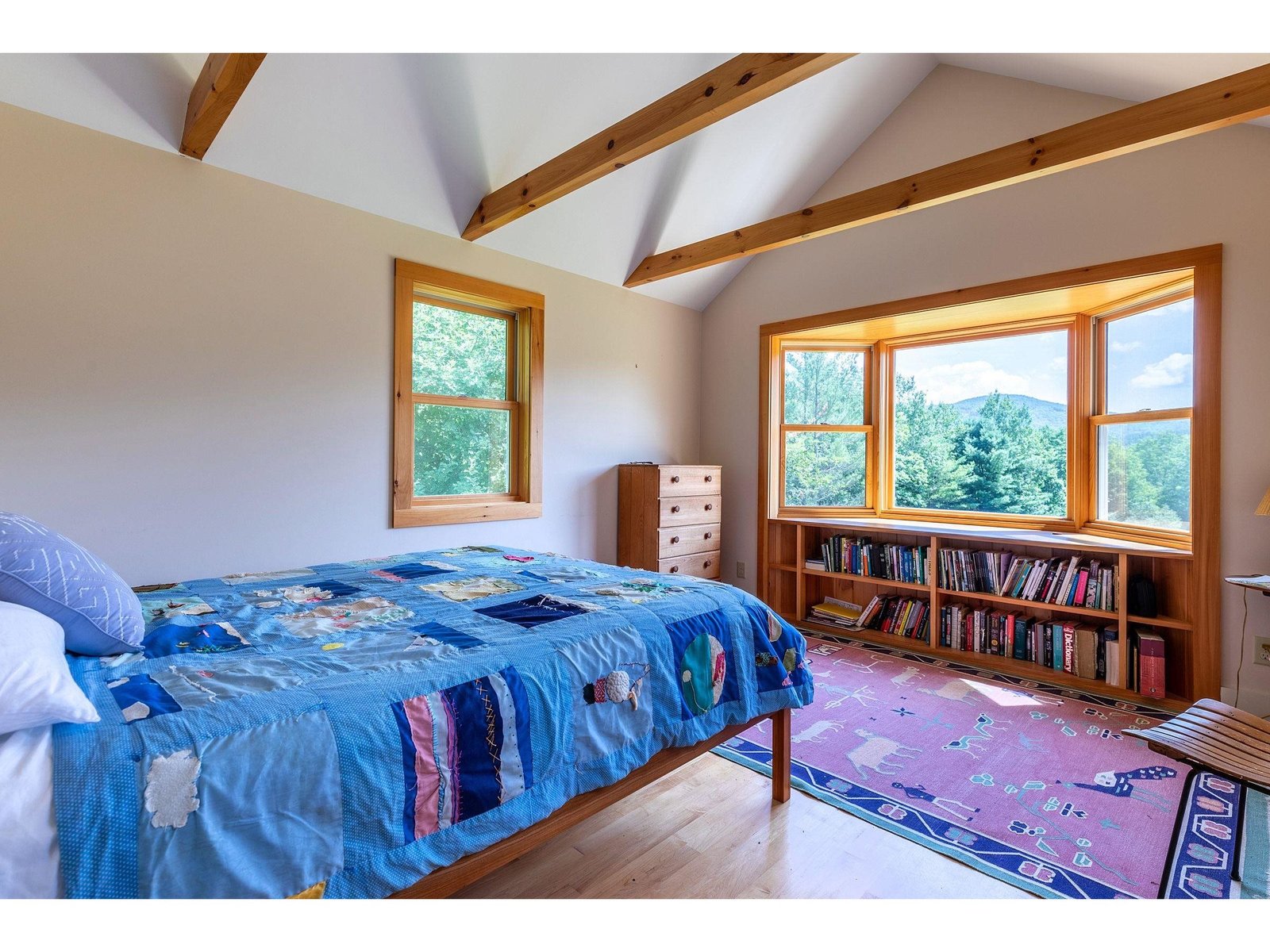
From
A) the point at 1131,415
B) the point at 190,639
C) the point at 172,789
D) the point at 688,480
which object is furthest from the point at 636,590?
the point at 1131,415

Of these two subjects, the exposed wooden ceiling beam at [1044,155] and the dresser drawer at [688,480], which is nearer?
the exposed wooden ceiling beam at [1044,155]

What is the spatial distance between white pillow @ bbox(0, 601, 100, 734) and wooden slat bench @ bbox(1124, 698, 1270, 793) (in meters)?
2.07

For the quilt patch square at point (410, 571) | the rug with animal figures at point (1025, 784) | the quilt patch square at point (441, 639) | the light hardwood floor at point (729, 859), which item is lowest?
the light hardwood floor at point (729, 859)

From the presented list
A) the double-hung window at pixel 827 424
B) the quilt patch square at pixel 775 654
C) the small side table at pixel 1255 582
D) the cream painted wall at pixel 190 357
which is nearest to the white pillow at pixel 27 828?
the quilt patch square at pixel 775 654

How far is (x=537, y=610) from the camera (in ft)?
5.86

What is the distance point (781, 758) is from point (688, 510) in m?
2.26

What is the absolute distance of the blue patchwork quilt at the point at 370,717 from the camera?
0.91 metres

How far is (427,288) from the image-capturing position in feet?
10.8

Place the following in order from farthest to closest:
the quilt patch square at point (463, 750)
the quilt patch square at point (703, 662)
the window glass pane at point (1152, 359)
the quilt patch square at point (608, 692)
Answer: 1. the window glass pane at point (1152, 359)
2. the quilt patch square at point (703, 662)
3. the quilt patch square at point (608, 692)
4. the quilt patch square at point (463, 750)

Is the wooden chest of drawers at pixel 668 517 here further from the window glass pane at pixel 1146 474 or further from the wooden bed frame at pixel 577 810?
the window glass pane at pixel 1146 474

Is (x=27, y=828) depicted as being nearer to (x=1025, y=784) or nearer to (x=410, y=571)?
(x=410, y=571)

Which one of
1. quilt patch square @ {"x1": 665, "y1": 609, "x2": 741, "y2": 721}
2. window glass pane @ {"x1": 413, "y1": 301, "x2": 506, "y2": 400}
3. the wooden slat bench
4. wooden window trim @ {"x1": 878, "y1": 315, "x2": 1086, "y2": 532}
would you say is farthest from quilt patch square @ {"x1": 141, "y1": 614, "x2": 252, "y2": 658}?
wooden window trim @ {"x1": 878, "y1": 315, "x2": 1086, "y2": 532}

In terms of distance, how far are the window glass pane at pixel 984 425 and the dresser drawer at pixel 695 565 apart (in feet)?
4.55

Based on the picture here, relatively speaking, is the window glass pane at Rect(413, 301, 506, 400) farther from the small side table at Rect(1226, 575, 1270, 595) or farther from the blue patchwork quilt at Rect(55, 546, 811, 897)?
the small side table at Rect(1226, 575, 1270, 595)
